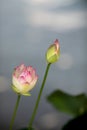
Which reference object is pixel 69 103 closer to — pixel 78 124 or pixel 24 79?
pixel 78 124

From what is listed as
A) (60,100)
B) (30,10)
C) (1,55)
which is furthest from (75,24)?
(60,100)

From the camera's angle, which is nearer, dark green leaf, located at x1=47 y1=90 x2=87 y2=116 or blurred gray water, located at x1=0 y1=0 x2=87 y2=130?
dark green leaf, located at x1=47 y1=90 x2=87 y2=116

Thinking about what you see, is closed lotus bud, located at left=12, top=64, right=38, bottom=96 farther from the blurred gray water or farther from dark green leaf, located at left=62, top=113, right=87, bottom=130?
the blurred gray water

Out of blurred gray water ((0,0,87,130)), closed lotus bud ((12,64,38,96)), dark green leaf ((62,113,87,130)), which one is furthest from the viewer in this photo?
blurred gray water ((0,0,87,130))

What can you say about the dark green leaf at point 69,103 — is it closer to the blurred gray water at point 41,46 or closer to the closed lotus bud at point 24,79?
the closed lotus bud at point 24,79

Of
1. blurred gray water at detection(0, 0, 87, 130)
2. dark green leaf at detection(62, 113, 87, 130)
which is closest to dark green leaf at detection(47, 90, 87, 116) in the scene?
dark green leaf at detection(62, 113, 87, 130)

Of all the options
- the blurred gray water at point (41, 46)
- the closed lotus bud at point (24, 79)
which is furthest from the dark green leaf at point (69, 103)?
the blurred gray water at point (41, 46)
